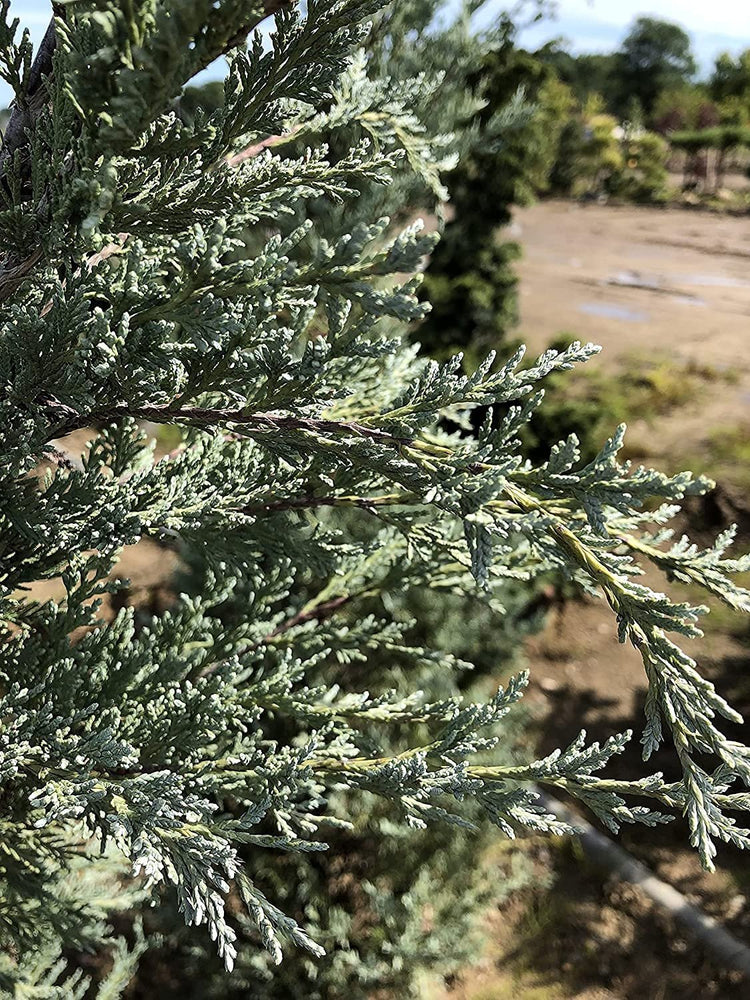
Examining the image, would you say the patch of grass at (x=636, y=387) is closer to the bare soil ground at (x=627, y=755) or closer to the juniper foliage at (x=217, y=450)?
the bare soil ground at (x=627, y=755)

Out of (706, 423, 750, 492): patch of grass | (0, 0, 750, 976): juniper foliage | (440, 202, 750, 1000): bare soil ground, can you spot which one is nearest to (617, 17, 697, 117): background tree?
(440, 202, 750, 1000): bare soil ground

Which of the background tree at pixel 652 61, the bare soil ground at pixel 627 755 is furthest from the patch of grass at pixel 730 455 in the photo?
Result: the background tree at pixel 652 61

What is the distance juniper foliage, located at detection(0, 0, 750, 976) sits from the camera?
153 cm

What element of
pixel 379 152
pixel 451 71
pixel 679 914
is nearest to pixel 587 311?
pixel 451 71

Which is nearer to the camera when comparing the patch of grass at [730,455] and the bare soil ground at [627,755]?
the bare soil ground at [627,755]

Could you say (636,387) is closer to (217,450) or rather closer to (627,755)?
(627,755)

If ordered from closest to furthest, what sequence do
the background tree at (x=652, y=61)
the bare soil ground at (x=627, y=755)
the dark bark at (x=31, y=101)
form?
the dark bark at (x=31, y=101) < the bare soil ground at (x=627, y=755) < the background tree at (x=652, y=61)

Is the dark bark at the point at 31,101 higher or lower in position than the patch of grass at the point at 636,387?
higher

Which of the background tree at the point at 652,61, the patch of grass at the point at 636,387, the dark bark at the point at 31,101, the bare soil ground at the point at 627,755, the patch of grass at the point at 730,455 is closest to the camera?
the dark bark at the point at 31,101

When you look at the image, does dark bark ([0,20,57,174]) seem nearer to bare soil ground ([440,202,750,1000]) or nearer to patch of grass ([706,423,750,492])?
bare soil ground ([440,202,750,1000])

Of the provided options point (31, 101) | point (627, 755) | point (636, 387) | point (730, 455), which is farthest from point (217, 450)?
point (636, 387)

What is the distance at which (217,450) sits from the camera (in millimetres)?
2371

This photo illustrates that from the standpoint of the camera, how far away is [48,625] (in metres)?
2.27

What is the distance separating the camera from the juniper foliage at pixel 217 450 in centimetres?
153
